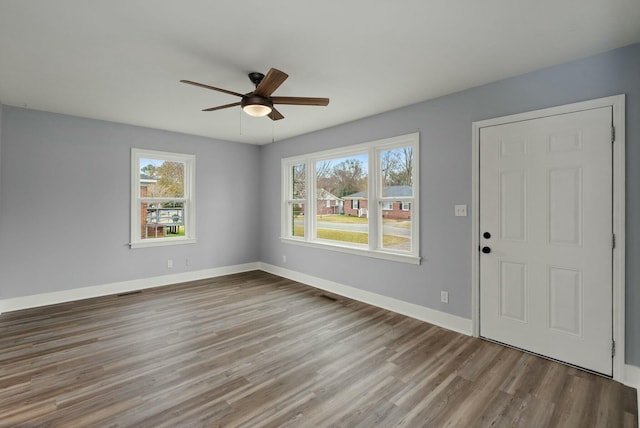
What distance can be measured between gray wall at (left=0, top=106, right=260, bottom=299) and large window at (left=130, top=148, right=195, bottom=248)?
0.11m

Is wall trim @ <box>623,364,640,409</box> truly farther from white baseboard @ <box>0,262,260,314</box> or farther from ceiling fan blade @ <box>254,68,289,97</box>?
white baseboard @ <box>0,262,260,314</box>

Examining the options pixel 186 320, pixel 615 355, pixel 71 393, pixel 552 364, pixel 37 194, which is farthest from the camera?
pixel 37 194

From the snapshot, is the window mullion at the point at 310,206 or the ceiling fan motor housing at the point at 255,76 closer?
the ceiling fan motor housing at the point at 255,76

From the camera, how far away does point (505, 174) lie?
9.71 feet

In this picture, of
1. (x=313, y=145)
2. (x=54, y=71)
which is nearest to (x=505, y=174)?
(x=313, y=145)

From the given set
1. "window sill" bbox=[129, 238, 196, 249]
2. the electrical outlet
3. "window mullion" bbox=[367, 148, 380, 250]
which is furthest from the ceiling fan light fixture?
"window sill" bbox=[129, 238, 196, 249]

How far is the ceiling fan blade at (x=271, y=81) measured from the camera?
7.28ft

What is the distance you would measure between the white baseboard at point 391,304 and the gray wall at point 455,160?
0.07 metres

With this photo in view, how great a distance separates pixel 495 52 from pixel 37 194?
5531mm

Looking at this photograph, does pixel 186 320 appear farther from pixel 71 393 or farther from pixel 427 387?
→ pixel 427 387

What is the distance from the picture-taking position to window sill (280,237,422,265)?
3.77 meters

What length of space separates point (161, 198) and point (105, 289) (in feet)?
5.27

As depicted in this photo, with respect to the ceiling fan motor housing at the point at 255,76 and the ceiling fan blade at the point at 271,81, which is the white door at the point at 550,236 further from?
the ceiling fan motor housing at the point at 255,76

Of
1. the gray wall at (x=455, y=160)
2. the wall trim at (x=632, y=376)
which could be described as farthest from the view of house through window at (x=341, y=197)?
the wall trim at (x=632, y=376)
